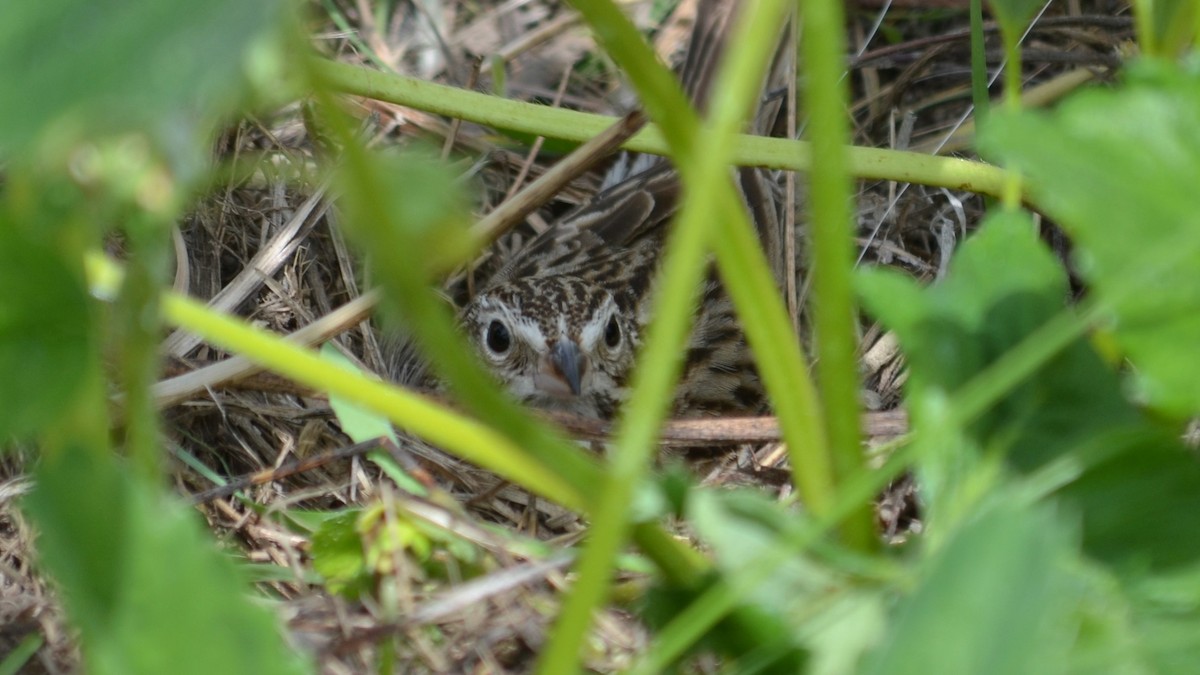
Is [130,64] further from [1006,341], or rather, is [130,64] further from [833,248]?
[1006,341]

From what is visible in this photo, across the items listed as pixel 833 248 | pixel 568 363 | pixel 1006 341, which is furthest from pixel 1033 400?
pixel 568 363

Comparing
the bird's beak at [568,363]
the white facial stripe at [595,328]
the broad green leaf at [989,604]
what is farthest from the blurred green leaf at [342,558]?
the white facial stripe at [595,328]

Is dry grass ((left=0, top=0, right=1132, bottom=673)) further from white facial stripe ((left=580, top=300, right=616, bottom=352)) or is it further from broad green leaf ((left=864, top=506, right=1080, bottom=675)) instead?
broad green leaf ((left=864, top=506, right=1080, bottom=675))

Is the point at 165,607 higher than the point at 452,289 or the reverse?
higher

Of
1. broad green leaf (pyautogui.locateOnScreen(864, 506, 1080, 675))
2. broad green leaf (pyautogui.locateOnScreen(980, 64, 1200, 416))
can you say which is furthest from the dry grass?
broad green leaf (pyautogui.locateOnScreen(980, 64, 1200, 416))

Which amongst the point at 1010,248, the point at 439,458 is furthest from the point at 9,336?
the point at 439,458

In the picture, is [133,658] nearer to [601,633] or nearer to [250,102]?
[250,102]
